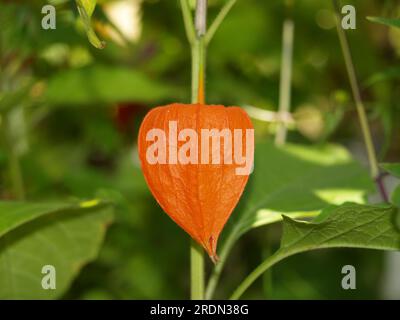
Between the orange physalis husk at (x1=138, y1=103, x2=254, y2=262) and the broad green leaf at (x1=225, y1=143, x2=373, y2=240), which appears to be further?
the broad green leaf at (x1=225, y1=143, x2=373, y2=240)

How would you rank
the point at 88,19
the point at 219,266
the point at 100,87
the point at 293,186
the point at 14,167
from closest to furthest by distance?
the point at 88,19
the point at 219,266
the point at 293,186
the point at 14,167
the point at 100,87

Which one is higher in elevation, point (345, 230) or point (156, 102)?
point (156, 102)

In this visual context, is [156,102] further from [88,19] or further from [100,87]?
Answer: [88,19]

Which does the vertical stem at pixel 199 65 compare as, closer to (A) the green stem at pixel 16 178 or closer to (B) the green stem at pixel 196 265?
(B) the green stem at pixel 196 265

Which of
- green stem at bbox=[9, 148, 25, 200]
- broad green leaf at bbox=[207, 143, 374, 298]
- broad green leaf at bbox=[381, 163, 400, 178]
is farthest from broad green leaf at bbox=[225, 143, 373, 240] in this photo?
green stem at bbox=[9, 148, 25, 200]

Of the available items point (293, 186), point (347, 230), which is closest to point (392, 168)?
point (347, 230)

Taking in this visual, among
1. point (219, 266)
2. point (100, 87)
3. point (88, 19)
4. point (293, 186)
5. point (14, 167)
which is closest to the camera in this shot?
point (88, 19)

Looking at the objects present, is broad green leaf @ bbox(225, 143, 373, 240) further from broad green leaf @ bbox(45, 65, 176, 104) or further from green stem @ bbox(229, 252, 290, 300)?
broad green leaf @ bbox(45, 65, 176, 104)
